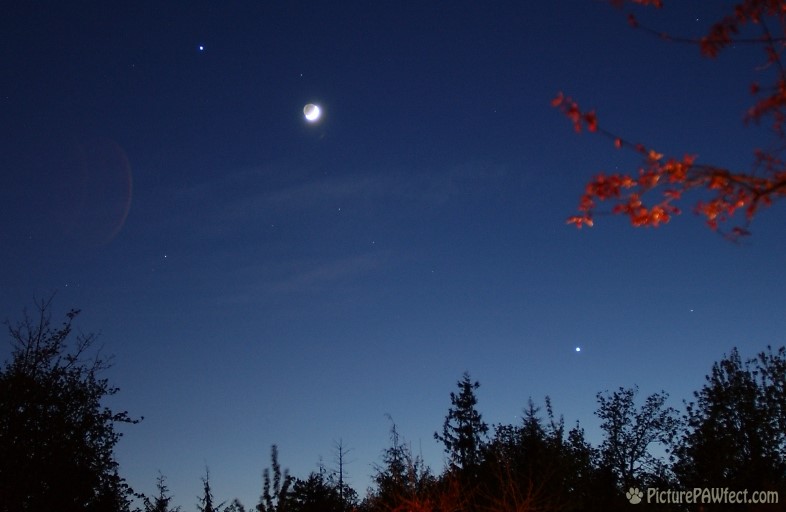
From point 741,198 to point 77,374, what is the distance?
21864mm

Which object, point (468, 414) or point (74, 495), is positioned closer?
point (74, 495)

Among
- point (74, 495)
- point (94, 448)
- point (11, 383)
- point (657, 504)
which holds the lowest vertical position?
point (657, 504)

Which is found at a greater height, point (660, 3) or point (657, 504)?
point (660, 3)

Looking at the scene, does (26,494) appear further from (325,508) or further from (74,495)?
(325,508)

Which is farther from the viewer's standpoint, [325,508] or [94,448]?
[325,508]

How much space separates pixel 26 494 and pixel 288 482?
8.21 metres

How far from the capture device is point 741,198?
17.1 ft

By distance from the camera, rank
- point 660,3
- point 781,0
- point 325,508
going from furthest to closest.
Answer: point 325,508 → point 660,3 → point 781,0

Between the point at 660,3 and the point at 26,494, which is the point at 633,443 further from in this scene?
the point at 660,3

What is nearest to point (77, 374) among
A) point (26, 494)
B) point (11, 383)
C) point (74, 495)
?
point (11, 383)

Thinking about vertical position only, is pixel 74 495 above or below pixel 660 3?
below

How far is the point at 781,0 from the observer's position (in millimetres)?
5125

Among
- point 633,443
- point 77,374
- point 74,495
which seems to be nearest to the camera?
point 77,374

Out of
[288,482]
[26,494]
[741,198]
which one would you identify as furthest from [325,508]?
[741,198]
